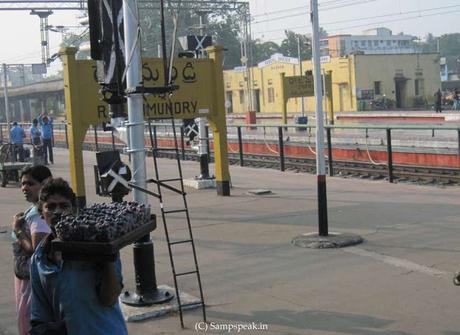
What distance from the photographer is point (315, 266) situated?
745cm

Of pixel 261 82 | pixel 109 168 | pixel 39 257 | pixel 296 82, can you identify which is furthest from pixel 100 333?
pixel 261 82

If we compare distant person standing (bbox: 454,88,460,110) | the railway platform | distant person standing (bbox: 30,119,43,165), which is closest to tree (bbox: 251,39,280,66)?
distant person standing (bbox: 454,88,460,110)

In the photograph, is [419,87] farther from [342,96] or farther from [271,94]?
[271,94]

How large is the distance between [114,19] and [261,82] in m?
59.4

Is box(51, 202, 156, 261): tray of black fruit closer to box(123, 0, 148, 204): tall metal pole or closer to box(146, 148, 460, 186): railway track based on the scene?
box(123, 0, 148, 204): tall metal pole

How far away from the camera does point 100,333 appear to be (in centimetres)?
312

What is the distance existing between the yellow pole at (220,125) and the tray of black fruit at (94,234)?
31.0 feet

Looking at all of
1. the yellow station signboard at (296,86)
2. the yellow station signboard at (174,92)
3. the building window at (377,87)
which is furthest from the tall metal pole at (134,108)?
the building window at (377,87)

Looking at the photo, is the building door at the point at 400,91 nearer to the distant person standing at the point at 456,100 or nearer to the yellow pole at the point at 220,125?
the distant person standing at the point at 456,100

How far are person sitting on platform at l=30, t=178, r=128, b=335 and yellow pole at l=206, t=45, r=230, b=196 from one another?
9.87 meters

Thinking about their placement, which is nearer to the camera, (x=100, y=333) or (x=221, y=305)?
(x=100, y=333)

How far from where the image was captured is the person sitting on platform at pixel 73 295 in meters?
3.09

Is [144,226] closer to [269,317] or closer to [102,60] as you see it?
[269,317]

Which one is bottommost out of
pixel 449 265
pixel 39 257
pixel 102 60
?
pixel 449 265
